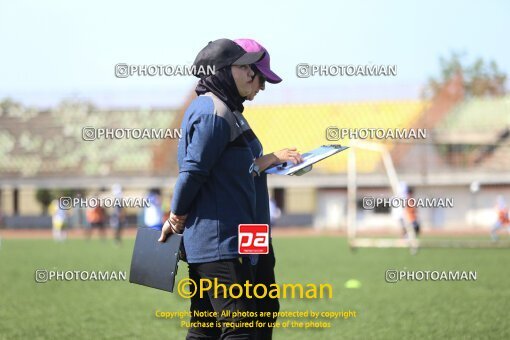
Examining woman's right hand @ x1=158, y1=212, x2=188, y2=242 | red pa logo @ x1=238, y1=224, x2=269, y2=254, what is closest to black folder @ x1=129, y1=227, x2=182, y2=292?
woman's right hand @ x1=158, y1=212, x2=188, y2=242

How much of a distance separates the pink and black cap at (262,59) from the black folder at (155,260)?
0.98 m

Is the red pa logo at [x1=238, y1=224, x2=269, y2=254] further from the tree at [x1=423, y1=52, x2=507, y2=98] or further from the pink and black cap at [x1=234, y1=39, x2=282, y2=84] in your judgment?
the tree at [x1=423, y1=52, x2=507, y2=98]

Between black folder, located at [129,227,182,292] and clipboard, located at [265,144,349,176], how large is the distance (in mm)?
628

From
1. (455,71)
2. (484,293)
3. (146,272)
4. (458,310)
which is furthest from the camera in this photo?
(455,71)

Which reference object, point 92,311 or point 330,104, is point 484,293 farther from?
point 330,104

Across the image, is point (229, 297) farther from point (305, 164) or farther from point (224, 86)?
point (224, 86)

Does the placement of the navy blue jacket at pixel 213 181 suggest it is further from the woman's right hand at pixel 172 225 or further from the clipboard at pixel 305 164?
the clipboard at pixel 305 164

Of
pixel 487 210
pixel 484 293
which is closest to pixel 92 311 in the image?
pixel 484 293

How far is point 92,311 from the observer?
32.3 feet

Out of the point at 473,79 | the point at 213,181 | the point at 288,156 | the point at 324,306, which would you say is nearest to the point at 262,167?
the point at 288,156

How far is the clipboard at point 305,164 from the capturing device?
14.7ft

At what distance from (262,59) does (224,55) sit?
0.74 feet

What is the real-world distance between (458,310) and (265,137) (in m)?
37.7

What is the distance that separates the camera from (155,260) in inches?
183
